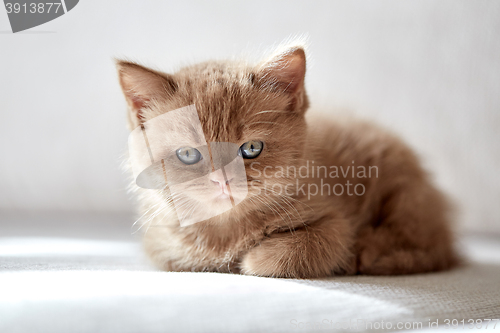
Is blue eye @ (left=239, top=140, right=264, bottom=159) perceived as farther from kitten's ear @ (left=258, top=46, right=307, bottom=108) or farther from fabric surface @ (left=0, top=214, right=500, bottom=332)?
fabric surface @ (left=0, top=214, right=500, bottom=332)

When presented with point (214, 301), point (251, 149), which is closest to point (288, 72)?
point (251, 149)

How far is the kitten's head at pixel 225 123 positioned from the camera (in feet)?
3.64

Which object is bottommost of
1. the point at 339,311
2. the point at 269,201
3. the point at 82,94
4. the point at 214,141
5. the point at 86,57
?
the point at 339,311

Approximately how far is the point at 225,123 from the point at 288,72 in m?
0.29

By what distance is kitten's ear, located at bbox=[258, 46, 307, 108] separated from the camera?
1.19 m

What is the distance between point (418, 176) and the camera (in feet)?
5.43

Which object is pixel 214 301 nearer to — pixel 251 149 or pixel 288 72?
pixel 251 149

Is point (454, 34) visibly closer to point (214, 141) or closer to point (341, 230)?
point (341, 230)

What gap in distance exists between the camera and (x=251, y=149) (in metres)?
1.16

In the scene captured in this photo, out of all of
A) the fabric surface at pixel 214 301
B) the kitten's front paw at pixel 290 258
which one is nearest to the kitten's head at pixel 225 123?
the kitten's front paw at pixel 290 258

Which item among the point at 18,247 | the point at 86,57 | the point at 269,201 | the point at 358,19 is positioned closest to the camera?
the point at 269,201

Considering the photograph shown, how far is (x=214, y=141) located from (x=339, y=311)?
555 mm

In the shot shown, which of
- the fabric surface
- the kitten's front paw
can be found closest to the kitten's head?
the kitten's front paw

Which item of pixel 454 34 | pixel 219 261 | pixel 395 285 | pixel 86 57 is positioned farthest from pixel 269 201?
pixel 454 34
